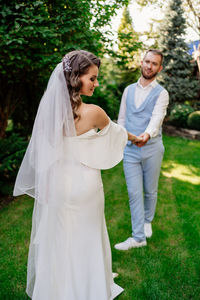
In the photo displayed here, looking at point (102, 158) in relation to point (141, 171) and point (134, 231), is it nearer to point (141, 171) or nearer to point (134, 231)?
point (141, 171)

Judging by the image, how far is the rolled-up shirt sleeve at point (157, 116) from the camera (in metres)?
2.91

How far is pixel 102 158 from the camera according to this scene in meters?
2.10

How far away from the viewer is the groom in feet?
9.96

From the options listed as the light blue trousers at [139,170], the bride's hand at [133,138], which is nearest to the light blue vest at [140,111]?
the light blue trousers at [139,170]

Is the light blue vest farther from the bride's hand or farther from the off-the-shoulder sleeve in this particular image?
the off-the-shoulder sleeve

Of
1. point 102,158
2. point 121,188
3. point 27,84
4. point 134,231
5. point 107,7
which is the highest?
point 107,7

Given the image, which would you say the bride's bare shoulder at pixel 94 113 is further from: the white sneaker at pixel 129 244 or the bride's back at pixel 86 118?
the white sneaker at pixel 129 244

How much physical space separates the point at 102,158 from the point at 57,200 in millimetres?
514

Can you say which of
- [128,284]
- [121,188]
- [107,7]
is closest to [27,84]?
[107,7]

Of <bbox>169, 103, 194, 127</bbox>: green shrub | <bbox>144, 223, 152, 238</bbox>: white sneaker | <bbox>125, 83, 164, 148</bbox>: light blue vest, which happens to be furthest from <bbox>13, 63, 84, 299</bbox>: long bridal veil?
<bbox>169, 103, 194, 127</bbox>: green shrub

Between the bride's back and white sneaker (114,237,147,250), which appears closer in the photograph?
the bride's back

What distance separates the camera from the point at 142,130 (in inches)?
122

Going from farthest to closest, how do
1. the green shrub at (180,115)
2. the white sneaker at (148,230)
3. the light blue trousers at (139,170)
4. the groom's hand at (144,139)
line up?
1. the green shrub at (180,115)
2. the white sneaker at (148,230)
3. the light blue trousers at (139,170)
4. the groom's hand at (144,139)

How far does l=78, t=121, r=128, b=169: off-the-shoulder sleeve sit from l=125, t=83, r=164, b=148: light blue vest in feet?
2.71
